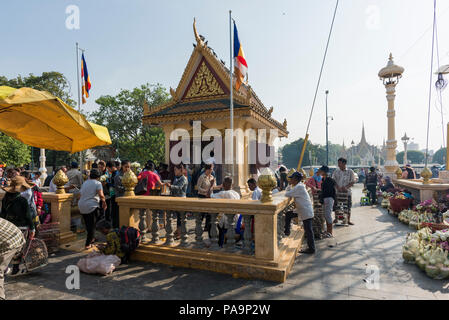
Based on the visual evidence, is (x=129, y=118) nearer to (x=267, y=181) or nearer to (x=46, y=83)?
(x=46, y=83)

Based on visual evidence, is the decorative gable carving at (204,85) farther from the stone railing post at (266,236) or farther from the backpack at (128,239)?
the stone railing post at (266,236)

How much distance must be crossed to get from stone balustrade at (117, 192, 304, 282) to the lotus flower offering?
2120mm

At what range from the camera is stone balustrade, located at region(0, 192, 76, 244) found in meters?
6.19

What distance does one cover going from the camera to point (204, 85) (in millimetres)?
12039

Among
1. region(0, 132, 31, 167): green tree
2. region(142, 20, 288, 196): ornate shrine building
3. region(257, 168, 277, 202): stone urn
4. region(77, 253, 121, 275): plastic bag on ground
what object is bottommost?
region(77, 253, 121, 275): plastic bag on ground

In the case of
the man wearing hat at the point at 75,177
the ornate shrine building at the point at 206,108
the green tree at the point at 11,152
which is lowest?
the man wearing hat at the point at 75,177

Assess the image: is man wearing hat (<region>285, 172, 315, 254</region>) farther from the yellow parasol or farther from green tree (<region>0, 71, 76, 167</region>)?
green tree (<region>0, 71, 76, 167</region>)

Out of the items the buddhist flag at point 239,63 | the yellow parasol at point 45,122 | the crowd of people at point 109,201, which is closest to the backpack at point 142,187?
the crowd of people at point 109,201

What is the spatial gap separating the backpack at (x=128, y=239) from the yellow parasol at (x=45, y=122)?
2.36 m

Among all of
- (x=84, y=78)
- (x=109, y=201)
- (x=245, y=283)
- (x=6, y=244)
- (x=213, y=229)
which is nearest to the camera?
(x=6, y=244)

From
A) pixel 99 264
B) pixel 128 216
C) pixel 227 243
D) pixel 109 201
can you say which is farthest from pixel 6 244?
pixel 109 201

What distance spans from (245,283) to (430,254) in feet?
11.1

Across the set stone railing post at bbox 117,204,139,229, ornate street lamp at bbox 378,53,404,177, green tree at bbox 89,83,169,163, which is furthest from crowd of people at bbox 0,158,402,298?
green tree at bbox 89,83,169,163

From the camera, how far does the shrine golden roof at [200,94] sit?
1088cm
